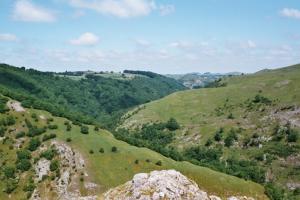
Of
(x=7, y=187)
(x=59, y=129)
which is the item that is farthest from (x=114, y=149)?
(x=7, y=187)

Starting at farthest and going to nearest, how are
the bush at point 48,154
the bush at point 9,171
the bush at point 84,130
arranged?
the bush at point 84,130 → the bush at point 48,154 → the bush at point 9,171

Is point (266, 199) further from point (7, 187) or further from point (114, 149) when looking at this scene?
point (7, 187)

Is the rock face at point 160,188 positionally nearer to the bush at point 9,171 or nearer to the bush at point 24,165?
the bush at point 9,171

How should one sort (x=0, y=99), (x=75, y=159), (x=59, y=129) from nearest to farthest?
(x=75, y=159)
(x=59, y=129)
(x=0, y=99)

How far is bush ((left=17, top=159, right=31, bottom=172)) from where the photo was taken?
494ft

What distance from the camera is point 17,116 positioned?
17600 cm

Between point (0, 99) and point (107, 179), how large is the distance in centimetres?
6864

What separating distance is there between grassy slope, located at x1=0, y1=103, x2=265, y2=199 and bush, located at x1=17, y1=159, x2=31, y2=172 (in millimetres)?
5108

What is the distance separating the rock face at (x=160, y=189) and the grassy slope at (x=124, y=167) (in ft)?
246

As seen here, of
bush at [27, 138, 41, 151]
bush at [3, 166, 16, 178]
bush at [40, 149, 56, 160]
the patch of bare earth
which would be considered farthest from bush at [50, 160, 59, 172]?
the patch of bare earth

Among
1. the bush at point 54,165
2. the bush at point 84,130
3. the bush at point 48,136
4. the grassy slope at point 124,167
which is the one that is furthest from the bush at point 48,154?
the bush at point 84,130

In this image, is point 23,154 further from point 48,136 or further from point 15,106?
point 15,106

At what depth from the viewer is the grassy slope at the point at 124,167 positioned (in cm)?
14375

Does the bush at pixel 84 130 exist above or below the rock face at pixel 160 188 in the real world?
below
